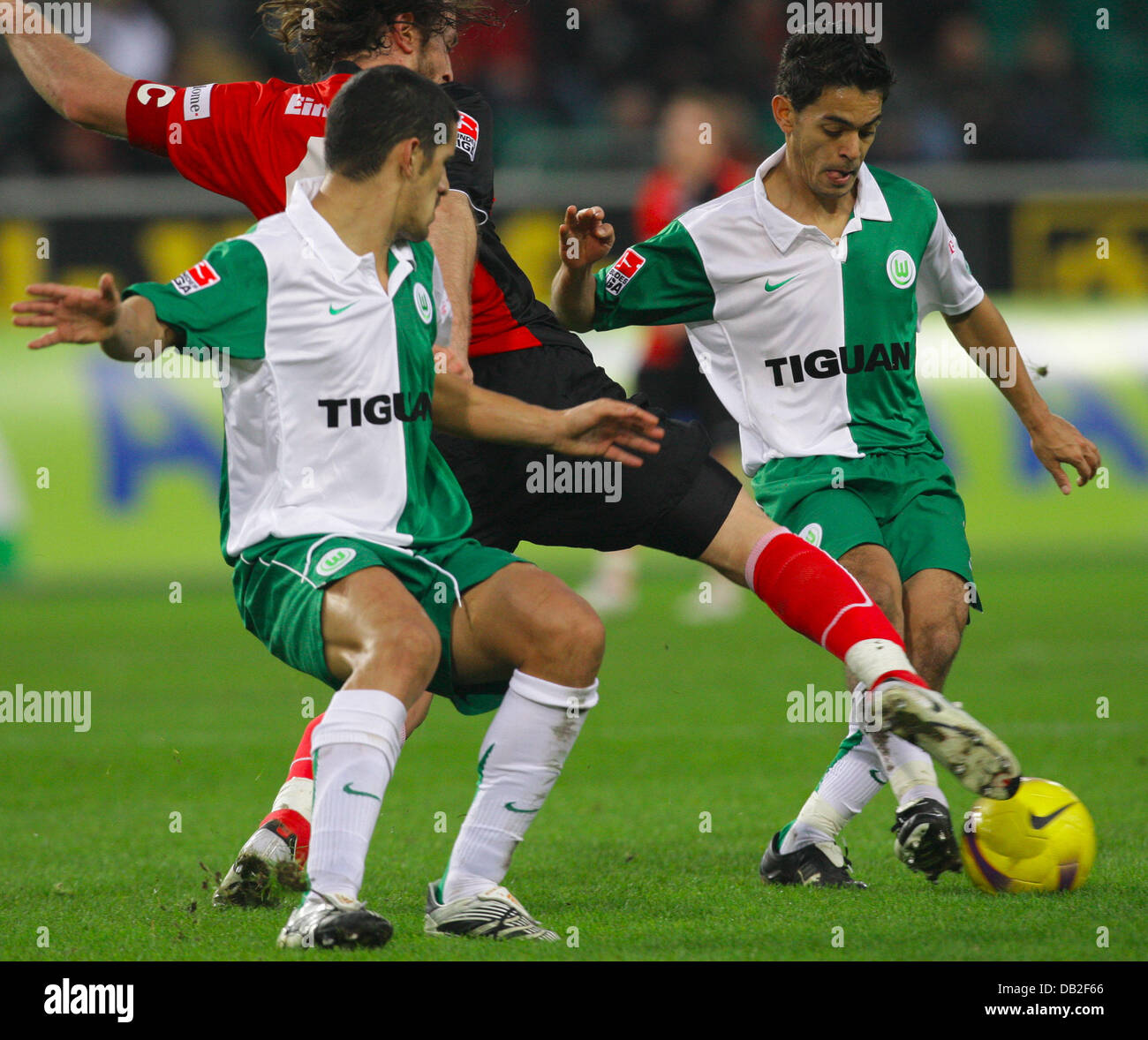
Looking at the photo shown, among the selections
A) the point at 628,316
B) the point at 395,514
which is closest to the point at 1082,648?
the point at 628,316

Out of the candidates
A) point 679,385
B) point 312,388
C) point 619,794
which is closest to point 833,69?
point 312,388

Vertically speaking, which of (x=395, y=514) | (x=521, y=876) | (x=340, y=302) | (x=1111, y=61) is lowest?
(x=521, y=876)

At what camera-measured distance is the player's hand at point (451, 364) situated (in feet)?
13.2

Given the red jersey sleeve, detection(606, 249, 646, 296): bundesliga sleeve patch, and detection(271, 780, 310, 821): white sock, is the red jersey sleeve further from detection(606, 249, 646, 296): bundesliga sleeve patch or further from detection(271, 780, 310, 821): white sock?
detection(271, 780, 310, 821): white sock

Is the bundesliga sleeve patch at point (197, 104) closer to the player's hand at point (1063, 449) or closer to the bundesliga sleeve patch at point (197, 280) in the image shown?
the bundesliga sleeve patch at point (197, 280)

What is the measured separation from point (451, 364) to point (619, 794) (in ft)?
8.57

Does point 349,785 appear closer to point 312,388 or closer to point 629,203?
point 312,388

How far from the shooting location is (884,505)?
15.8 feet

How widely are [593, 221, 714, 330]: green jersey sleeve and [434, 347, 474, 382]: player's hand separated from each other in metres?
0.99

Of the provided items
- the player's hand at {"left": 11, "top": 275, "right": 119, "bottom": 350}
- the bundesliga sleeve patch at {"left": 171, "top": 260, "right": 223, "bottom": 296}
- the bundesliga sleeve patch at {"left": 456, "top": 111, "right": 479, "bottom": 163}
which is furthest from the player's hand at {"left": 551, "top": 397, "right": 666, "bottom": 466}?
the player's hand at {"left": 11, "top": 275, "right": 119, "bottom": 350}

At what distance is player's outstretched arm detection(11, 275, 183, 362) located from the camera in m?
3.34

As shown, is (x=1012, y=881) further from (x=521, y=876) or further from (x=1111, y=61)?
(x=1111, y=61)

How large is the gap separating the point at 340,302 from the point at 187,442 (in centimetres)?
905

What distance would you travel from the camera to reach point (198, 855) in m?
5.13
